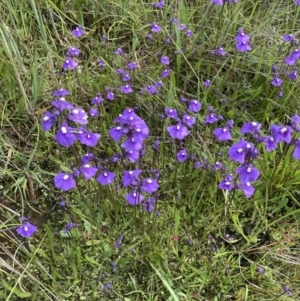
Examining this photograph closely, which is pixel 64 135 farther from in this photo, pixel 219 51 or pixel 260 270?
pixel 219 51

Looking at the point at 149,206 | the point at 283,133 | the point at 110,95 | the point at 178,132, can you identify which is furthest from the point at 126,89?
the point at 283,133

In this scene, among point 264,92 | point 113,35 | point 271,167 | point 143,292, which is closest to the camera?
point 143,292

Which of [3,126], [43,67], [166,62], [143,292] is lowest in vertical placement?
[143,292]

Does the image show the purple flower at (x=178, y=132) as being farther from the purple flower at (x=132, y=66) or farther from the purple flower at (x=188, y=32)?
the purple flower at (x=188, y=32)

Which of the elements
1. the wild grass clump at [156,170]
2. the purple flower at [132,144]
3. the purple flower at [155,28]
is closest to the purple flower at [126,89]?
the wild grass clump at [156,170]

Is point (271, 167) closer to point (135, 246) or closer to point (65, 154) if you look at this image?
point (135, 246)

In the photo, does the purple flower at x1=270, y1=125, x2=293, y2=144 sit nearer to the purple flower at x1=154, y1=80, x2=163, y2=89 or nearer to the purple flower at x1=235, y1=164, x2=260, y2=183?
the purple flower at x1=235, y1=164, x2=260, y2=183

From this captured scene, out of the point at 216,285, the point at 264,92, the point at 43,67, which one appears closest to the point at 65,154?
the point at 43,67

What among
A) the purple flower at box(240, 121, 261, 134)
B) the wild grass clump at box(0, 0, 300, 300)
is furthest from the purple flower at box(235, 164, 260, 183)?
the purple flower at box(240, 121, 261, 134)
